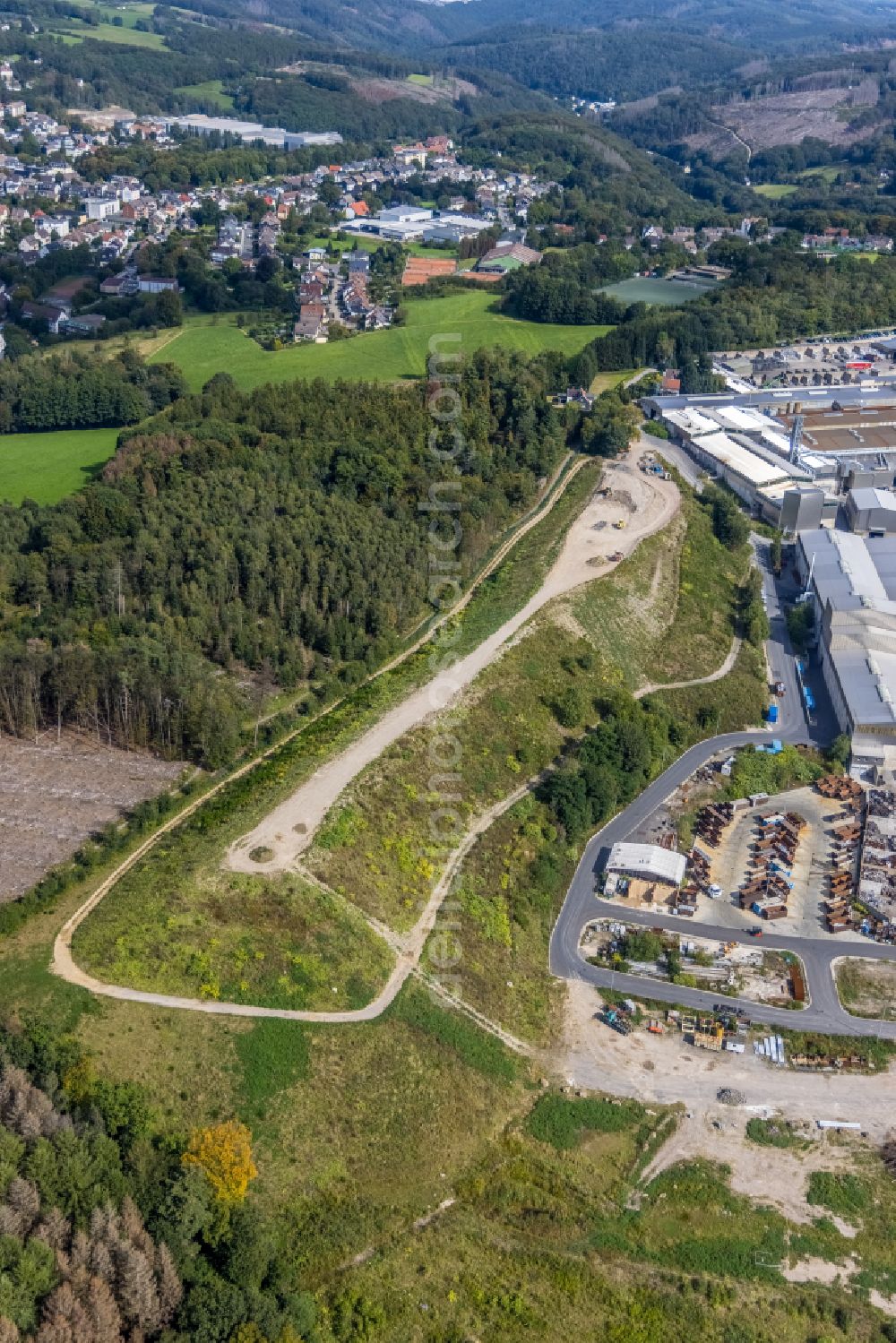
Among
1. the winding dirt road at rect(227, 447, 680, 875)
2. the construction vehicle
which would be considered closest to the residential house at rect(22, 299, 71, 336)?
the winding dirt road at rect(227, 447, 680, 875)

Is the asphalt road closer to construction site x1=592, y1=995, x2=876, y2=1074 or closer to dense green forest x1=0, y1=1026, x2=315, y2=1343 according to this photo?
construction site x1=592, y1=995, x2=876, y2=1074

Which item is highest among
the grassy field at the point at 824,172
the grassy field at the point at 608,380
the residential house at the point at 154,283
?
the grassy field at the point at 824,172

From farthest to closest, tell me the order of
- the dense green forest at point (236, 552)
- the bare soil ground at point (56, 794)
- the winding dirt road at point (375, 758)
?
the dense green forest at point (236, 552) → the bare soil ground at point (56, 794) → the winding dirt road at point (375, 758)

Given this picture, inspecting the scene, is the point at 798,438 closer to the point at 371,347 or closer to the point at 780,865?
the point at 371,347

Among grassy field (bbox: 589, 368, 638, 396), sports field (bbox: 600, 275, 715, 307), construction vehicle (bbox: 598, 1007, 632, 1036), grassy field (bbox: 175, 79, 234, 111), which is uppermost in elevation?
grassy field (bbox: 175, 79, 234, 111)

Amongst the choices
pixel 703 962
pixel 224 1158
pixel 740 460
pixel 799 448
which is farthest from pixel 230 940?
pixel 799 448

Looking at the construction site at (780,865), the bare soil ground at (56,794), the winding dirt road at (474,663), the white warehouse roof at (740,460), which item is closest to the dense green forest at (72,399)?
the winding dirt road at (474,663)

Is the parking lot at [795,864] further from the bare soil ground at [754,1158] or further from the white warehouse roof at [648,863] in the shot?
the bare soil ground at [754,1158]
